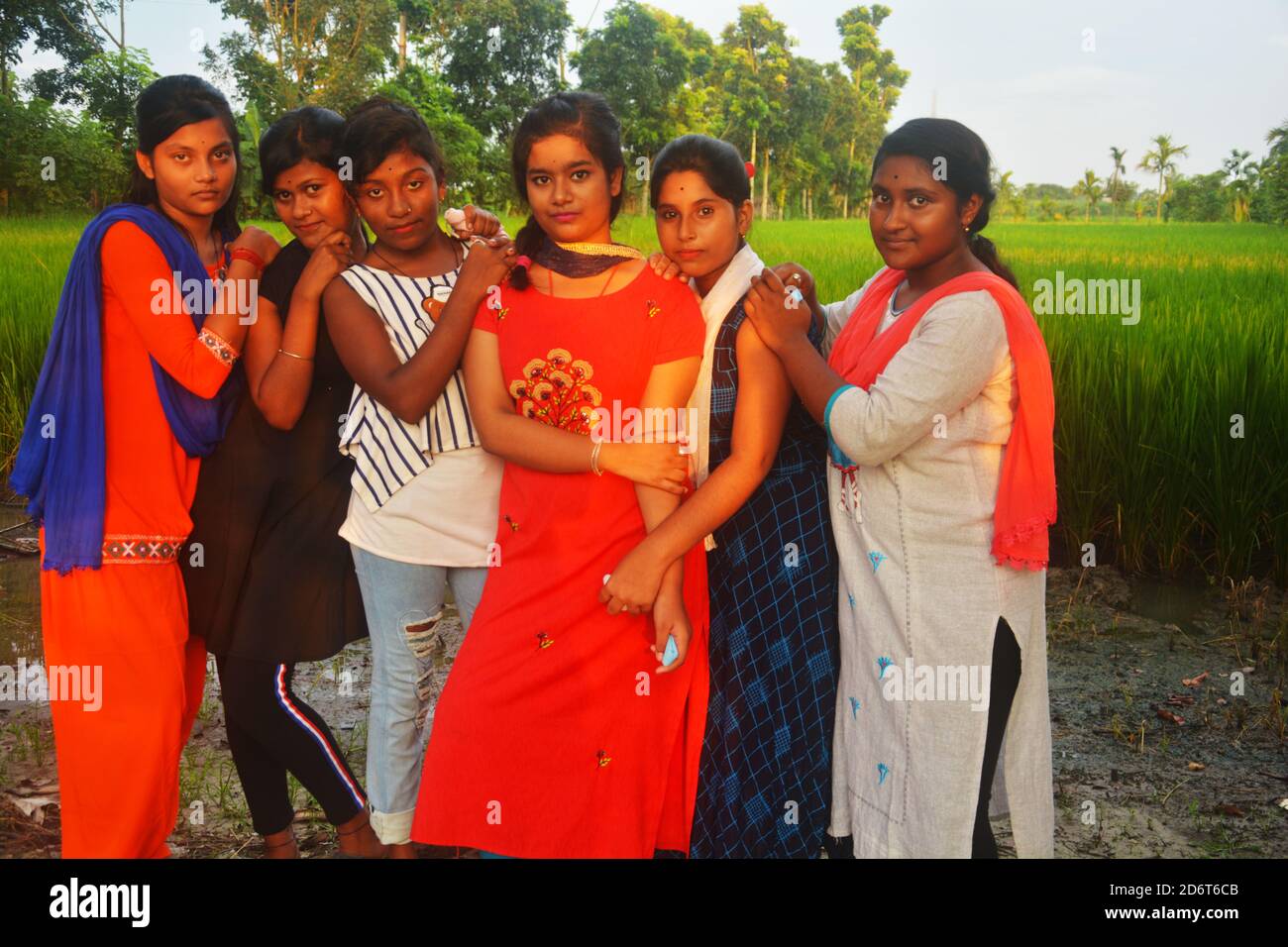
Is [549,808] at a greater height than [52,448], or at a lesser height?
lesser

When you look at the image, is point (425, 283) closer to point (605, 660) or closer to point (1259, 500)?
point (605, 660)

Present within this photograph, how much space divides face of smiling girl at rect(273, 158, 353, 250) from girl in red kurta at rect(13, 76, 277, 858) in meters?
0.09

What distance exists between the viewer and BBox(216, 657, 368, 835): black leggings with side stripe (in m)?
2.21

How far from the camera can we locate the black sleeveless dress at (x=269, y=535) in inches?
86.0

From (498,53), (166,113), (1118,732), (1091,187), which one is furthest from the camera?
(1091,187)

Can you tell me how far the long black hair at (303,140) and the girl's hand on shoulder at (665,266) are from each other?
693 mm

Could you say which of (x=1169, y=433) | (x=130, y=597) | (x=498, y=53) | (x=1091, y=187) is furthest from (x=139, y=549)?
(x=1091, y=187)

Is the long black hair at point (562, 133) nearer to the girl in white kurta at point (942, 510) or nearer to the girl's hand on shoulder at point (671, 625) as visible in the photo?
the girl in white kurta at point (942, 510)

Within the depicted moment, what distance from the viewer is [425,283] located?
211cm

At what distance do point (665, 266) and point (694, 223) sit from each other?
10cm

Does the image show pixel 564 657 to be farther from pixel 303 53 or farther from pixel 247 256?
pixel 303 53

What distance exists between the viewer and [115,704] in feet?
6.68
